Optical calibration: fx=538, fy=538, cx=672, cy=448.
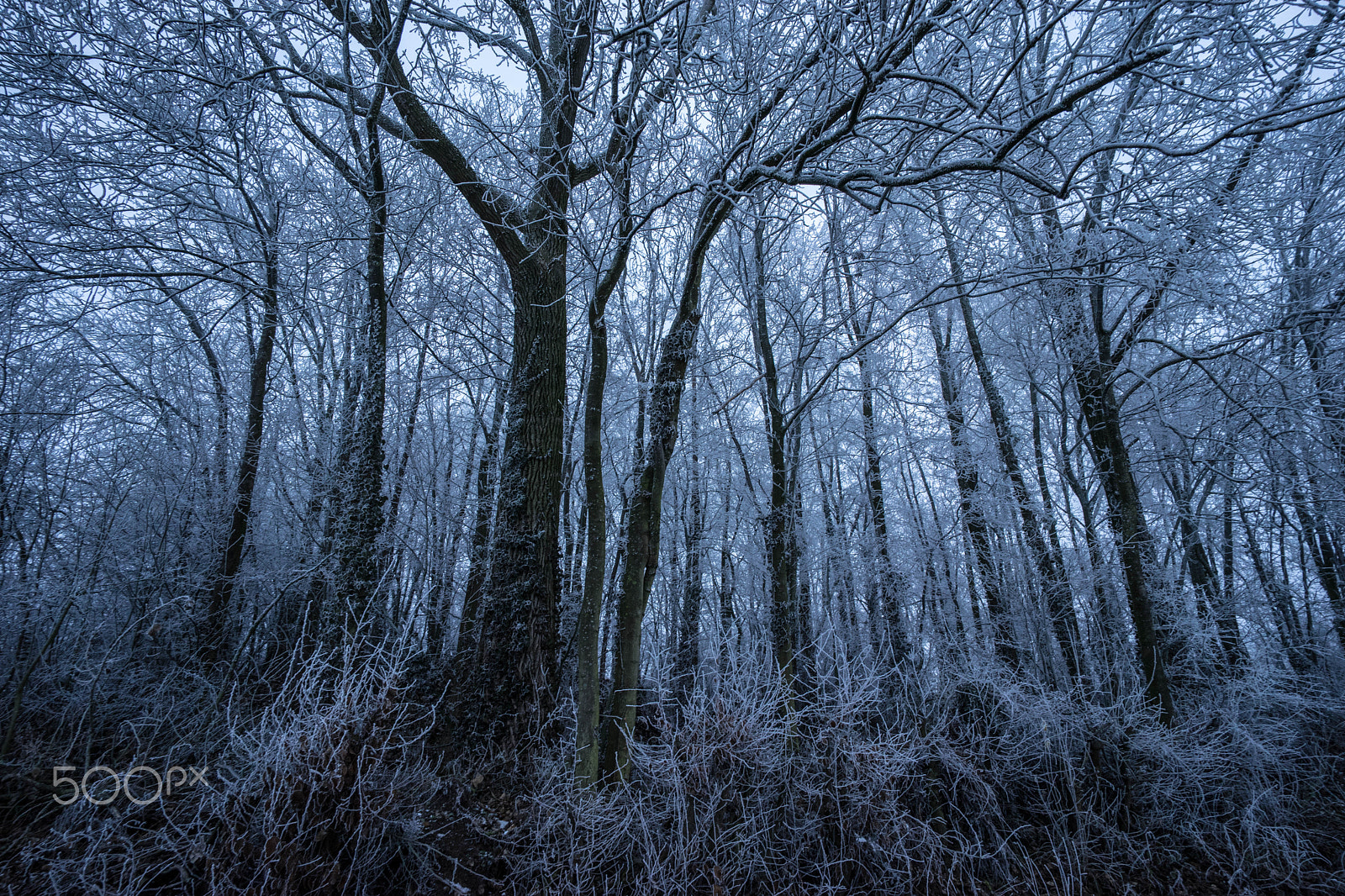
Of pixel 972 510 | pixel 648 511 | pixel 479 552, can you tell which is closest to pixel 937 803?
pixel 648 511

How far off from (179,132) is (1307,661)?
14373 millimetres

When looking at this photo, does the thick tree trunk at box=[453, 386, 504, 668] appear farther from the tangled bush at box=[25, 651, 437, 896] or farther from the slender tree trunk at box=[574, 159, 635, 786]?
the tangled bush at box=[25, 651, 437, 896]

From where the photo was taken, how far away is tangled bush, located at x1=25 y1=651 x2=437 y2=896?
2.74 metres

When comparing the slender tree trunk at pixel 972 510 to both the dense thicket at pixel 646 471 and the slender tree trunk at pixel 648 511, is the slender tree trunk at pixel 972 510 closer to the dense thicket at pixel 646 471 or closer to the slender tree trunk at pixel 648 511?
the dense thicket at pixel 646 471

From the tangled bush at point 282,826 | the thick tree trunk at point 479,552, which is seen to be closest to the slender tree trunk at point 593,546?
the tangled bush at point 282,826

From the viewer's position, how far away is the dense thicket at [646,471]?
10.8ft

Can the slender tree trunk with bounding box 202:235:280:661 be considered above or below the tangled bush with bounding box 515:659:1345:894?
above

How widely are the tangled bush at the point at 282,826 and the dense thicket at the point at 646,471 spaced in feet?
0.10

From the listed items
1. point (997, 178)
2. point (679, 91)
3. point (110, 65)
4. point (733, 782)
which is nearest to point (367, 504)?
point (110, 65)
